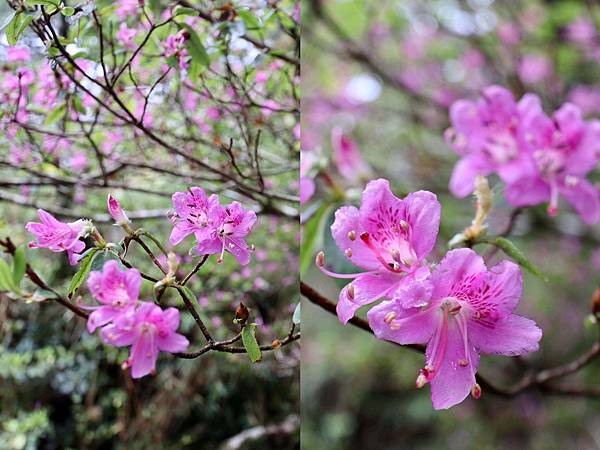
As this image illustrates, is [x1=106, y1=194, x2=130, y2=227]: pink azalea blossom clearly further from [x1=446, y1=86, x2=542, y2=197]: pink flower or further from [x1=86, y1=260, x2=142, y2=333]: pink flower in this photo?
[x1=446, y1=86, x2=542, y2=197]: pink flower

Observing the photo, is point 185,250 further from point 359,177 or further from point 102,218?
point 359,177

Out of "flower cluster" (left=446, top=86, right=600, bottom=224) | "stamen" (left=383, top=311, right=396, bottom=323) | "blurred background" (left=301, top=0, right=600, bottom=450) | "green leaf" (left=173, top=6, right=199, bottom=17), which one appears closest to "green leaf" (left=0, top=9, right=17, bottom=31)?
"green leaf" (left=173, top=6, right=199, bottom=17)

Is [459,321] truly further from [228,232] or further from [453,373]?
[228,232]

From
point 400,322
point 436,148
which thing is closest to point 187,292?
point 400,322

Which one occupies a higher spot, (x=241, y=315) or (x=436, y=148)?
(x=241, y=315)

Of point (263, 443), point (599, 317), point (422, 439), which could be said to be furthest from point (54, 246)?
point (422, 439)

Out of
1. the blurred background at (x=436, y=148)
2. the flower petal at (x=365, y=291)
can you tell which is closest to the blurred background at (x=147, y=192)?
the flower petal at (x=365, y=291)

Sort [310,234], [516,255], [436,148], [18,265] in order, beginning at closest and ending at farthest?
[18,265] → [516,255] → [310,234] → [436,148]
